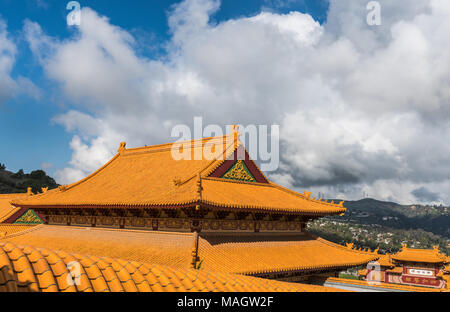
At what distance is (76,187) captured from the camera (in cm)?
2027

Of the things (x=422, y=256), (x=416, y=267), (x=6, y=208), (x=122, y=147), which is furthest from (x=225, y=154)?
(x=416, y=267)

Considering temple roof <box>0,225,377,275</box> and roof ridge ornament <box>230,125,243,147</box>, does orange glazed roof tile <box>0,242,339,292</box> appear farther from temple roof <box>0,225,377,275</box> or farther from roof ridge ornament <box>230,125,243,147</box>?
roof ridge ornament <box>230,125,243,147</box>

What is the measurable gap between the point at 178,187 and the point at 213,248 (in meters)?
2.96

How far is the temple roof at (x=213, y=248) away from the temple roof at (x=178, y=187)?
1.58 meters

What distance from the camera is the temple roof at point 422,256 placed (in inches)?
1575

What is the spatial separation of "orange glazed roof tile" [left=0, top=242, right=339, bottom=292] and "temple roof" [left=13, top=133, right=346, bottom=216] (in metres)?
6.73

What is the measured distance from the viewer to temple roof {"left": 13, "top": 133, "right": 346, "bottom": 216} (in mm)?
14391

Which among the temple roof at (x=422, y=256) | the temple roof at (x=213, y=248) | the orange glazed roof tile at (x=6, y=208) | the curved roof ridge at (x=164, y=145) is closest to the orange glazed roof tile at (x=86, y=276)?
the temple roof at (x=213, y=248)

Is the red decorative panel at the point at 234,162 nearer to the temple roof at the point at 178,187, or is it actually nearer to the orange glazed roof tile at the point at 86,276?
the temple roof at the point at 178,187

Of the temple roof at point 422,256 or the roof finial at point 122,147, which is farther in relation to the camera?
the temple roof at point 422,256

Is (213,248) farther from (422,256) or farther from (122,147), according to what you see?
(422,256)

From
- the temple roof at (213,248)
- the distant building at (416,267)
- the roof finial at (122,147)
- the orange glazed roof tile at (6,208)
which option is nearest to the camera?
the temple roof at (213,248)

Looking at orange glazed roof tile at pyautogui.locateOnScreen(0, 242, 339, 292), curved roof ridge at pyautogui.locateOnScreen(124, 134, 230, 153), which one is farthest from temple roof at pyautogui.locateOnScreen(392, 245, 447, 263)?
orange glazed roof tile at pyautogui.locateOnScreen(0, 242, 339, 292)
